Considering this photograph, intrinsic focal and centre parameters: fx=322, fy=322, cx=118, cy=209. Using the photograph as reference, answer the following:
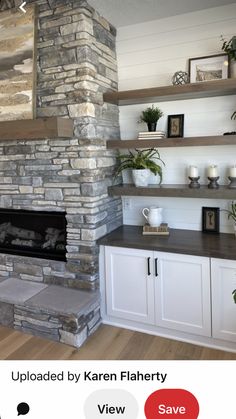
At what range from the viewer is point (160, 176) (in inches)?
120

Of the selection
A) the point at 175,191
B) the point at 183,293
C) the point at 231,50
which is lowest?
the point at 183,293

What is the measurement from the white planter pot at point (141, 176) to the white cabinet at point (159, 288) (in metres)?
0.64

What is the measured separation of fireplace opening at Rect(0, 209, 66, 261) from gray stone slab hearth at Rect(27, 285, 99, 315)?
31 cm

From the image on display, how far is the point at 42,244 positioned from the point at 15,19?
6.68ft

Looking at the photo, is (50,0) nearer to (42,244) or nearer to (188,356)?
(42,244)

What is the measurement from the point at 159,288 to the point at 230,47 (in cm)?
199

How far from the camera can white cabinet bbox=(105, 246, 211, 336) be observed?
8.07ft

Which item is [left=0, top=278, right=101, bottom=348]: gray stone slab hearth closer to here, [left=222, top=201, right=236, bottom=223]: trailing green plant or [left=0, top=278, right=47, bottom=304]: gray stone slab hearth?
[left=0, top=278, right=47, bottom=304]: gray stone slab hearth

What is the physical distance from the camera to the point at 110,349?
2.51 meters

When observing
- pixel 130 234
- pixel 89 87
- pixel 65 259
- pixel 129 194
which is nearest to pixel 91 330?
pixel 65 259

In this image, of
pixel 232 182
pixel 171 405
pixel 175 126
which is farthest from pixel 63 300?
pixel 171 405

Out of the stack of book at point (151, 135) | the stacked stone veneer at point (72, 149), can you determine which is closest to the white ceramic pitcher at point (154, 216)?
the stacked stone veneer at point (72, 149)

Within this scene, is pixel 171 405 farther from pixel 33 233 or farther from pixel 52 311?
pixel 33 233

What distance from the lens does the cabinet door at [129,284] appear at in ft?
8.69
